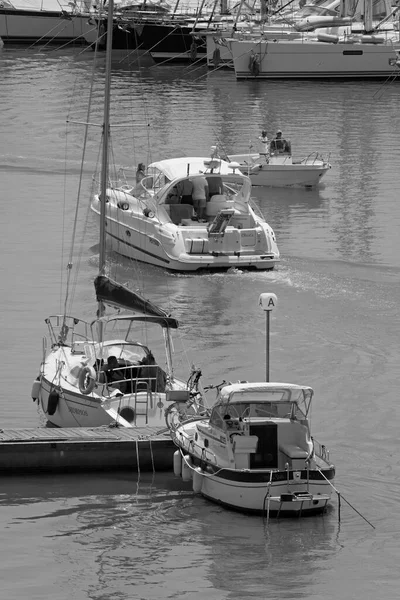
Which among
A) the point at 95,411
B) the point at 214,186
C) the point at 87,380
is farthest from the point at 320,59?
the point at 95,411

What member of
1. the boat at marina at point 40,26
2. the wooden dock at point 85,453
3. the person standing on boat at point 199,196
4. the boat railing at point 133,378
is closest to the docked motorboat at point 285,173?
the person standing on boat at point 199,196

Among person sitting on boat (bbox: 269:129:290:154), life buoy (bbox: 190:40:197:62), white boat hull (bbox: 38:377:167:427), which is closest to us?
white boat hull (bbox: 38:377:167:427)

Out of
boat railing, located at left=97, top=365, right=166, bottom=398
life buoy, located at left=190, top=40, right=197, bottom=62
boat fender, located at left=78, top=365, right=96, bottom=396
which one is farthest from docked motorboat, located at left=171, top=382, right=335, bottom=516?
life buoy, located at left=190, top=40, right=197, bottom=62

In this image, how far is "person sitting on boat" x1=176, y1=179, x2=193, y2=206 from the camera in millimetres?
36688

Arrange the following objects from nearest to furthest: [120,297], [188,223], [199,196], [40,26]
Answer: [120,297] < [188,223] < [199,196] < [40,26]

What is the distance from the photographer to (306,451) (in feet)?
67.3

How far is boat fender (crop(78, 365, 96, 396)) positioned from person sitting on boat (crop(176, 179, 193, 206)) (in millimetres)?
13480

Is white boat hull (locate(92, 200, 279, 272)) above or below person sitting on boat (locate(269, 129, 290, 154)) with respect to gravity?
below

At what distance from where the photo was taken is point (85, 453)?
2203 cm

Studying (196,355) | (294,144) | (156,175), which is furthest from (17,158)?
(196,355)

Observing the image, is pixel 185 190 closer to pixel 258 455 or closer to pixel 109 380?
pixel 109 380

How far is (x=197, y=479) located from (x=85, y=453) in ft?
7.01

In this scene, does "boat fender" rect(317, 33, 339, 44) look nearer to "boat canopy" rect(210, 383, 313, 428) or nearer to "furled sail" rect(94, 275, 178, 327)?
"furled sail" rect(94, 275, 178, 327)

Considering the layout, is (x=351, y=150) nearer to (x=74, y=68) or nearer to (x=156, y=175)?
(x=156, y=175)
